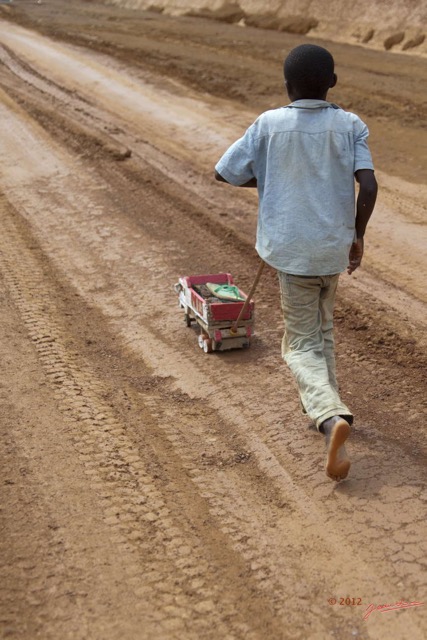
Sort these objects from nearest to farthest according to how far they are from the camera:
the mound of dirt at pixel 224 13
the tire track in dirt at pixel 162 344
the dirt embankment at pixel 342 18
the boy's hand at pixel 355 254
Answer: the tire track in dirt at pixel 162 344 < the boy's hand at pixel 355 254 < the dirt embankment at pixel 342 18 < the mound of dirt at pixel 224 13

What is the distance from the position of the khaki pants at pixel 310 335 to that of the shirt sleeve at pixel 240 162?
0.54m

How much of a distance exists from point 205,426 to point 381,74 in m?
11.8

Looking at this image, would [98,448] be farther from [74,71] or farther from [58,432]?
[74,71]

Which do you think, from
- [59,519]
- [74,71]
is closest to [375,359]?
[59,519]

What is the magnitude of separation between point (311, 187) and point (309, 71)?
0.57 meters

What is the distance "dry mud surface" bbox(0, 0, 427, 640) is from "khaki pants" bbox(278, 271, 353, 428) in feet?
1.38

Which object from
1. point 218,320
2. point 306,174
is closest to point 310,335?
point 306,174

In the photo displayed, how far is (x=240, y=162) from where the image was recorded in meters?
4.80

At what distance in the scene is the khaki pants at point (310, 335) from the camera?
4781 millimetres

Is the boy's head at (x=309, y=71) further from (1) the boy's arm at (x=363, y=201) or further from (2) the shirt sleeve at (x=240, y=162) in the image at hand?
(1) the boy's arm at (x=363, y=201)

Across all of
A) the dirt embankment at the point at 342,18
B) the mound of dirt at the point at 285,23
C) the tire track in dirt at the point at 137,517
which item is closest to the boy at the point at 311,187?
the tire track in dirt at the point at 137,517

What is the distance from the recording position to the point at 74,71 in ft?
56.5

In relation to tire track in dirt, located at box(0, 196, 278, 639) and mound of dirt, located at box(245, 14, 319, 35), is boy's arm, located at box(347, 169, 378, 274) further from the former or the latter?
mound of dirt, located at box(245, 14, 319, 35)

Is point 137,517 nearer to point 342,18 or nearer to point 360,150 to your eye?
point 360,150
